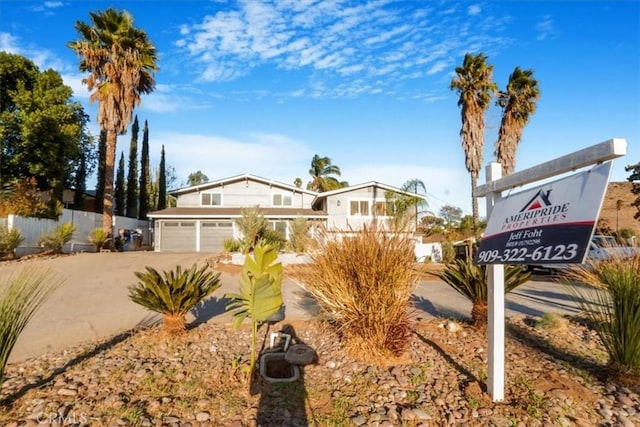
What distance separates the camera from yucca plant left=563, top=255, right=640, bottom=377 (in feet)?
12.8

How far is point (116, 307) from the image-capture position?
8453 mm

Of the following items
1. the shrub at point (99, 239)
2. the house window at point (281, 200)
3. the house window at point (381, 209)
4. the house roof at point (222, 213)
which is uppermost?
the house window at point (281, 200)

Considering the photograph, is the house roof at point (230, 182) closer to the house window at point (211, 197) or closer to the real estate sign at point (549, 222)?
the house window at point (211, 197)

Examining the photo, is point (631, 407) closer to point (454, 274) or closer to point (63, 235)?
point (454, 274)

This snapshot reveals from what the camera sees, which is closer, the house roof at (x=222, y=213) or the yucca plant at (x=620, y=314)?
the yucca plant at (x=620, y=314)

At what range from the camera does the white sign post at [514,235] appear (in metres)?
2.78

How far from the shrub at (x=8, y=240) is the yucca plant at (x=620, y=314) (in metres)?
19.2

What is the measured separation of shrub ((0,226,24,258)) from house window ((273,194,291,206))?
16314 mm

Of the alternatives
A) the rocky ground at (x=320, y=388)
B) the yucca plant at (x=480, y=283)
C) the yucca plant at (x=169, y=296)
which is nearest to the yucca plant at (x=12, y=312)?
the rocky ground at (x=320, y=388)

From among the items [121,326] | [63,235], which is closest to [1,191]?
[63,235]

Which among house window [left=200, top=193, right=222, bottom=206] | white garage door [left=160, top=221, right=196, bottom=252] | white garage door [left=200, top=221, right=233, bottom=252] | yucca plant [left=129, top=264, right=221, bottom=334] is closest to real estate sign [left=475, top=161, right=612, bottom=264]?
yucca plant [left=129, top=264, right=221, bottom=334]

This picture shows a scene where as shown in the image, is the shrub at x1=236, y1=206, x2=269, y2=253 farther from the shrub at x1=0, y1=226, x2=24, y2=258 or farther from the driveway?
the shrub at x1=0, y1=226, x2=24, y2=258

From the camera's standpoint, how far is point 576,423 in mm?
3318

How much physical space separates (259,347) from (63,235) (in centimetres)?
1760
